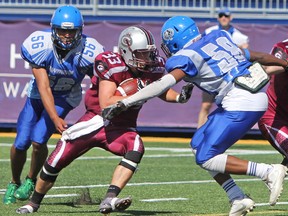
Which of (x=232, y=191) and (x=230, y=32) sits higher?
(x=232, y=191)

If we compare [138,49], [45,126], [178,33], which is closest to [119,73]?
[138,49]

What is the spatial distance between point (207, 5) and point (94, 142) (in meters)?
8.77

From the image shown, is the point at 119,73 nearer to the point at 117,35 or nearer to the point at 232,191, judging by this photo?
the point at 232,191

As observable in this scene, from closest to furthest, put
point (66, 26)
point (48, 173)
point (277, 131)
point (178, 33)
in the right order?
point (178, 33), point (48, 173), point (66, 26), point (277, 131)

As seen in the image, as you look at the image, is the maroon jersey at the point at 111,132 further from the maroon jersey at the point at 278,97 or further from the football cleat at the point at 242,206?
the maroon jersey at the point at 278,97

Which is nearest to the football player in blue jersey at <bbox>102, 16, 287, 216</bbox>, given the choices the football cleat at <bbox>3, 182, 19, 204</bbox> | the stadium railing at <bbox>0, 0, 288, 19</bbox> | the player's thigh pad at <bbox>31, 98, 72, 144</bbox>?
the player's thigh pad at <bbox>31, 98, 72, 144</bbox>

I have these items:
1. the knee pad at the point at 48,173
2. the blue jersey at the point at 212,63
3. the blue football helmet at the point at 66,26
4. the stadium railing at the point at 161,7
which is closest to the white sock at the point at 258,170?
the blue jersey at the point at 212,63

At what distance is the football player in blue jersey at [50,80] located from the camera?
8.00 meters

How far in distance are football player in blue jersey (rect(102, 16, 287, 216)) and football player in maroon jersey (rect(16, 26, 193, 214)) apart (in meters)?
0.36

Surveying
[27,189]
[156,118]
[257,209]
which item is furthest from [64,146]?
[156,118]

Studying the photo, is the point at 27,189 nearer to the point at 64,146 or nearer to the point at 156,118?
the point at 64,146

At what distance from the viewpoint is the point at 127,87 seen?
7.31 meters

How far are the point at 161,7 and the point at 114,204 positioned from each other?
9185 mm

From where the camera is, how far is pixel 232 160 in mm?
6844
